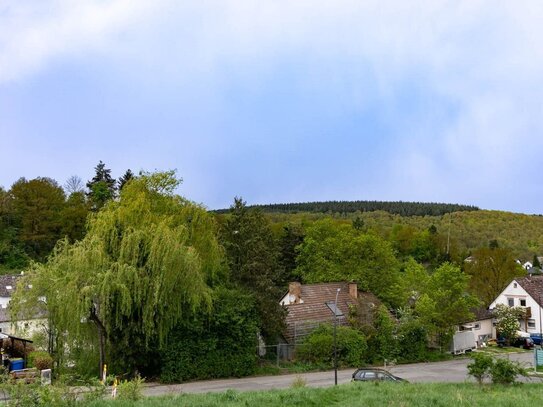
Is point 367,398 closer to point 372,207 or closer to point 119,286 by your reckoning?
point 119,286

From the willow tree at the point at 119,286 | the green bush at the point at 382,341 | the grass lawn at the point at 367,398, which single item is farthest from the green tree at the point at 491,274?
the grass lawn at the point at 367,398

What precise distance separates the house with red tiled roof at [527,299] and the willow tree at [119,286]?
39.9 m

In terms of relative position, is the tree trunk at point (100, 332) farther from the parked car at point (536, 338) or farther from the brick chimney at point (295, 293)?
the parked car at point (536, 338)

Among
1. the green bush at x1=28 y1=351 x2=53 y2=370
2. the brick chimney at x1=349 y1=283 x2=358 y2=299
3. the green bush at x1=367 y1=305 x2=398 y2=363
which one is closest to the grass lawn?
the green bush at x1=28 y1=351 x2=53 y2=370

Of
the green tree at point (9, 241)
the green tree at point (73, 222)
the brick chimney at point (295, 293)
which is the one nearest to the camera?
the brick chimney at point (295, 293)

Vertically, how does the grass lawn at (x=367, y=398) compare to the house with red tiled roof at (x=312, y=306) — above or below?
below

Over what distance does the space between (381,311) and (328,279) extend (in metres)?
9.92

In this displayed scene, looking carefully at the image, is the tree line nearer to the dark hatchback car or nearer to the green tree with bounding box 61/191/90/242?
the green tree with bounding box 61/191/90/242

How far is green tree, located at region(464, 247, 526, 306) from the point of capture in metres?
67.5

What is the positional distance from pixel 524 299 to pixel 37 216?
57073mm

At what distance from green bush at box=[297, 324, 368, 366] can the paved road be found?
1.35m

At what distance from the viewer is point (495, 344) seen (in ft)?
176

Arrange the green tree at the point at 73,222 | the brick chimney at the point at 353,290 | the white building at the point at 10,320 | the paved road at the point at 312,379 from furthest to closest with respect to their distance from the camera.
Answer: the green tree at the point at 73,222 → the brick chimney at the point at 353,290 → the white building at the point at 10,320 → the paved road at the point at 312,379

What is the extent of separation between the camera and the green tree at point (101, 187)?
78631mm
